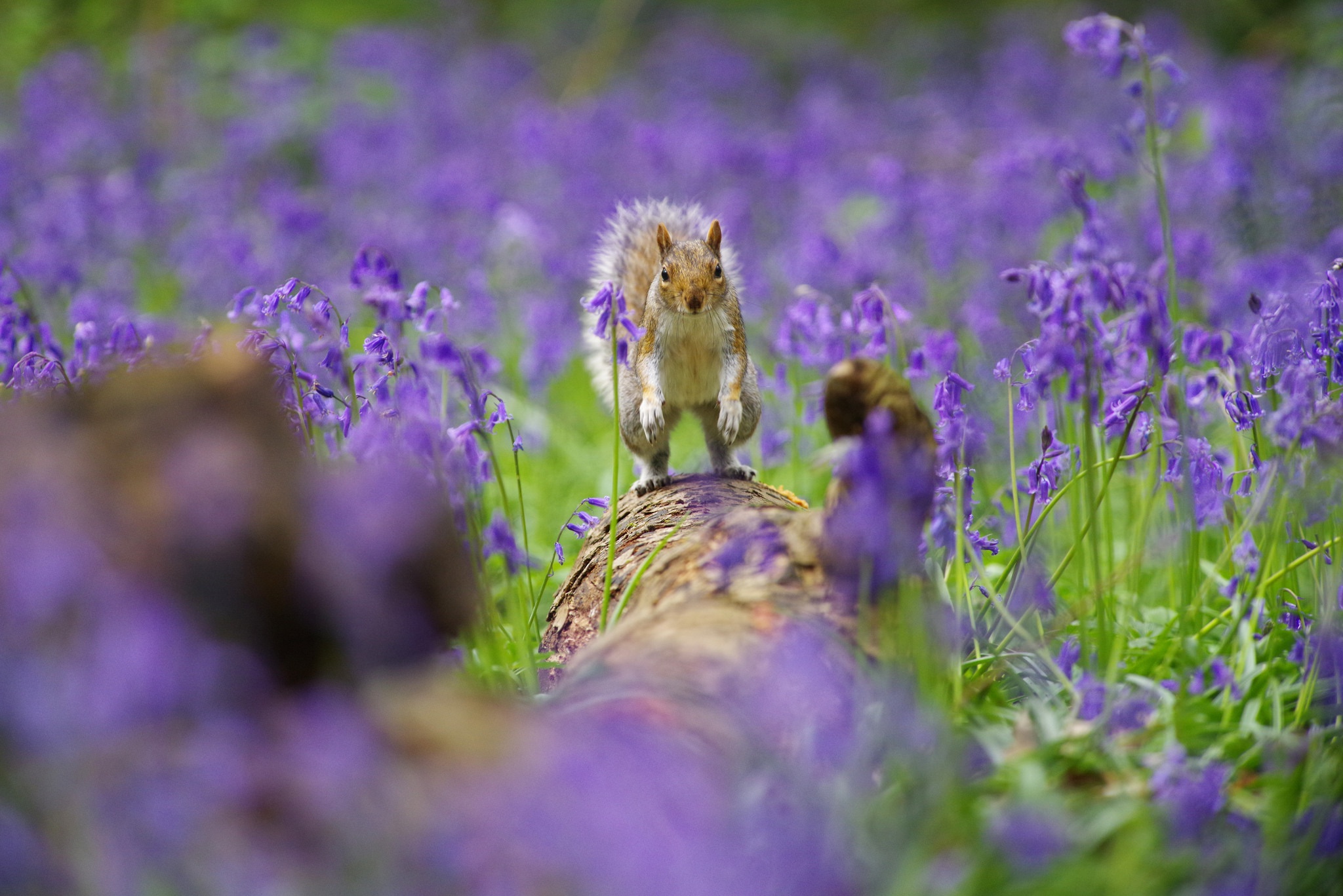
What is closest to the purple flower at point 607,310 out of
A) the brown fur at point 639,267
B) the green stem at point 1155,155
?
the brown fur at point 639,267

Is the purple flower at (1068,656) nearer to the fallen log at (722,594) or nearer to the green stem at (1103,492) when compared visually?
the green stem at (1103,492)

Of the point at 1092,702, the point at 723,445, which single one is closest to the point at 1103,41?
the point at 723,445

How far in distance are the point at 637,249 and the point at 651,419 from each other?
0.70 meters

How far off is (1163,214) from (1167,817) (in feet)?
5.10

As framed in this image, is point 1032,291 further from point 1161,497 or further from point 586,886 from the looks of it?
point 586,886

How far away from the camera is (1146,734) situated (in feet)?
6.56

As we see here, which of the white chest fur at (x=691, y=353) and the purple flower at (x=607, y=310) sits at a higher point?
the purple flower at (x=607, y=310)

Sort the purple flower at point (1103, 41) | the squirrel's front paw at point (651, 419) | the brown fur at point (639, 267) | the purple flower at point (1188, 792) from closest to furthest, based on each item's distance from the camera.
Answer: the purple flower at point (1188, 792) → the purple flower at point (1103, 41) → the squirrel's front paw at point (651, 419) → the brown fur at point (639, 267)

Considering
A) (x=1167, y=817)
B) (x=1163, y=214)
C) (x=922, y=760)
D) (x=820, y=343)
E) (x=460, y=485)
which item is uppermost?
(x=1163, y=214)

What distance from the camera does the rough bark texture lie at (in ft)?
6.36

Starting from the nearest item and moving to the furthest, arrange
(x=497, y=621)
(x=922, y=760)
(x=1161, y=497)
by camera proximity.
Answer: (x=922, y=760) → (x=497, y=621) → (x=1161, y=497)

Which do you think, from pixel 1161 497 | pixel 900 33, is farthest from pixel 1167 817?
pixel 900 33

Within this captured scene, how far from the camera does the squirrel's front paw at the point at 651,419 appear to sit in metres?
3.00

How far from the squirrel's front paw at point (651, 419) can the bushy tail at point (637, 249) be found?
35 centimetres
